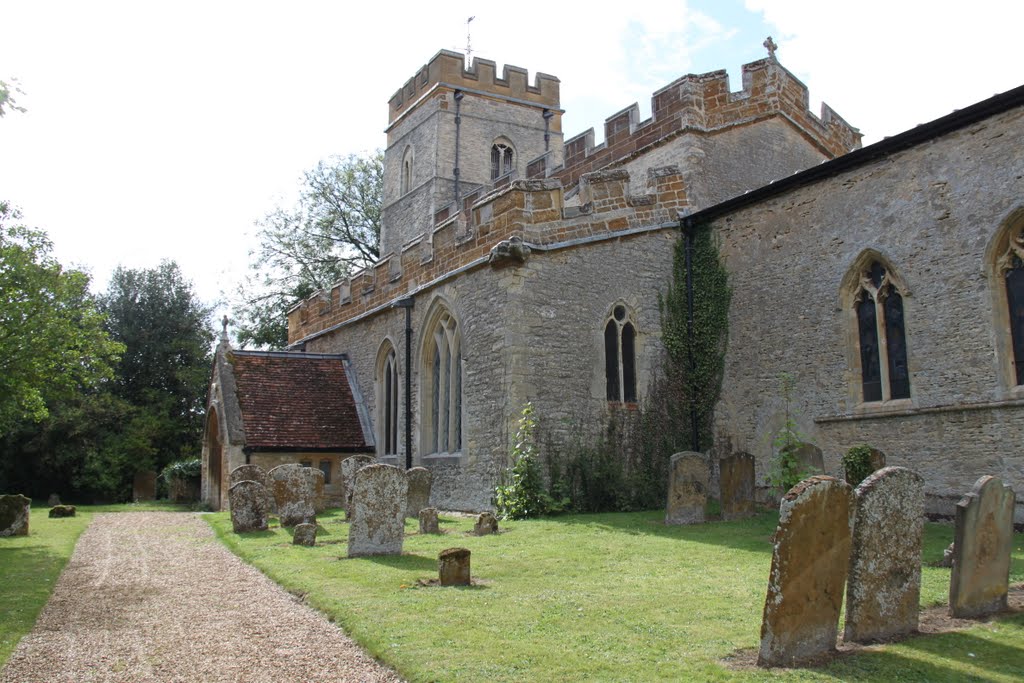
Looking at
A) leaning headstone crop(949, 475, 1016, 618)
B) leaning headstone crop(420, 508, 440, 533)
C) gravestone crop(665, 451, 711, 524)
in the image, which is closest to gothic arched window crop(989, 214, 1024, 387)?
gravestone crop(665, 451, 711, 524)

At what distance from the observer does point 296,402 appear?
19516 mm

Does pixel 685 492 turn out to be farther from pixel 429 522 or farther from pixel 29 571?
pixel 29 571

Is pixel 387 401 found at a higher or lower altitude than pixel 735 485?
higher

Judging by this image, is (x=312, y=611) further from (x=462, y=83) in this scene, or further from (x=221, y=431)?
(x=462, y=83)

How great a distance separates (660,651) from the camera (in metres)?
5.50

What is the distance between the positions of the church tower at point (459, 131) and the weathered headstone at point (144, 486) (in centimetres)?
1164

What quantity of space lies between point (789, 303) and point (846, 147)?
818 centimetres

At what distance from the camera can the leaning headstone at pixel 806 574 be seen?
17.0 ft

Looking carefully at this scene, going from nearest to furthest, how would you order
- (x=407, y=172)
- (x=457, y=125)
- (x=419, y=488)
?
(x=419, y=488)
(x=457, y=125)
(x=407, y=172)

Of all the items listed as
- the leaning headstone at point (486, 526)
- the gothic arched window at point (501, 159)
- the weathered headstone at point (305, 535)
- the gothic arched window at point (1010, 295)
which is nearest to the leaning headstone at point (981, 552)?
the gothic arched window at point (1010, 295)

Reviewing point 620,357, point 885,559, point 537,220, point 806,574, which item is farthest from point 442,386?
point 806,574

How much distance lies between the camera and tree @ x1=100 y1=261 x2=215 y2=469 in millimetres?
29031

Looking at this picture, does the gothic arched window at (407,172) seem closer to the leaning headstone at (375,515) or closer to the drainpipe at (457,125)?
the drainpipe at (457,125)

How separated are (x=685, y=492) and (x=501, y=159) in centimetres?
2042
